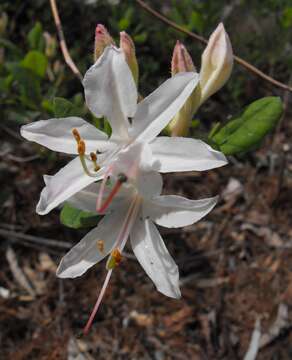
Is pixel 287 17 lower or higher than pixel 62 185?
higher

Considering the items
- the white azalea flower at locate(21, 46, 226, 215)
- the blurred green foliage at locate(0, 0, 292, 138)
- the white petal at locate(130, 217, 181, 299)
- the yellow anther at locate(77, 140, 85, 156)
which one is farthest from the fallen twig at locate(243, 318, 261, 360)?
the yellow anther at locate(77, 140, 85, 156)

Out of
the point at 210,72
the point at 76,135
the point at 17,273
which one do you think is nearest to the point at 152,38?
the point at 17,273

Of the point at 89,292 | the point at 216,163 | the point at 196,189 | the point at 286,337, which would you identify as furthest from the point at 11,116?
the point at 286,337

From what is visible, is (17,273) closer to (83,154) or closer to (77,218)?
(77,218)

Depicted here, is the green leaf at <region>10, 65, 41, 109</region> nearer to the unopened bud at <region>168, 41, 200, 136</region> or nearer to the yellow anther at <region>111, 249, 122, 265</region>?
the unopened bud at <region>168, 41, 200, 136</region>

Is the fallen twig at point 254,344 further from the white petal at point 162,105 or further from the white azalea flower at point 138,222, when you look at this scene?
the white petal at point 162,105

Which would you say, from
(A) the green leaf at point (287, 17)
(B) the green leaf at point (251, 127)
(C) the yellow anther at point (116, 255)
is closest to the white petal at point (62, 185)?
(C) the yellow anther at point (116, 255)
